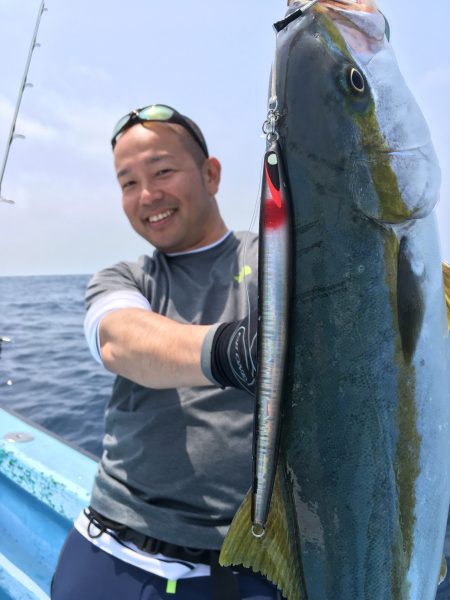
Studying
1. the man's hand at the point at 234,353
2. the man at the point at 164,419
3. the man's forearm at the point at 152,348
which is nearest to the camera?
the man's hand at the point at 234,353

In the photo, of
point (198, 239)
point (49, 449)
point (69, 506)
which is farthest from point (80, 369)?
point (198, 239)

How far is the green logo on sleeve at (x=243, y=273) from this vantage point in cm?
203

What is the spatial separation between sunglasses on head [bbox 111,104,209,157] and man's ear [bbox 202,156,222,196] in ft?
0.46

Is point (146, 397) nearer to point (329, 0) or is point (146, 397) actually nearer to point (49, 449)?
point (329, 0)

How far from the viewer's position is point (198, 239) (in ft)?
7.38

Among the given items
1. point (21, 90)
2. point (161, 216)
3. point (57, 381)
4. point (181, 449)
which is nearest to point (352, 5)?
point (161, 216)

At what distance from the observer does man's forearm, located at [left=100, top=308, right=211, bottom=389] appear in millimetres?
1495

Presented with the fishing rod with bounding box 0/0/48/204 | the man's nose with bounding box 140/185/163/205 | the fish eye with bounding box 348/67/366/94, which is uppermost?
the fishing rod with bounding box 0/0/48/204

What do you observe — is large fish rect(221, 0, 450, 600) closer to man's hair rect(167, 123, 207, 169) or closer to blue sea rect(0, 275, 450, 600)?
man's hair rect(167, 123, 207, 169)

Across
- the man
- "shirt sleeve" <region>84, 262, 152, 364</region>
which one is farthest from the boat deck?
"shirt sleeve" <region>84, 262, 152, 364</region>

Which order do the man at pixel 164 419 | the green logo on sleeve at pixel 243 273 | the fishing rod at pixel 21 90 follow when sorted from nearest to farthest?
the man at pixel 164 419 < the green logo on sleeve at pixel 243 273 < the fishing rod at pixel 21 90

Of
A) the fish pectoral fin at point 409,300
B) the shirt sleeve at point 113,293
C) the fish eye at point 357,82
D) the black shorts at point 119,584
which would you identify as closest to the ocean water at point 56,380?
the black shorts at point 119,584

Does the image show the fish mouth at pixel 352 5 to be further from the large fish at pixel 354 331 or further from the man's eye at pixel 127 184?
the man's eye at pixel 127 184

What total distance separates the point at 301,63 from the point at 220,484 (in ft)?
4.37
